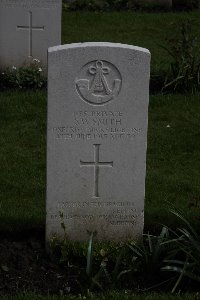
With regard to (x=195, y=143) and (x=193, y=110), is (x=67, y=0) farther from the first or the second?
(x=195, y=143)

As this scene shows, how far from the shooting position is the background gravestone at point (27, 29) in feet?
33.7

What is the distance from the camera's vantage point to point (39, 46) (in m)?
10.6

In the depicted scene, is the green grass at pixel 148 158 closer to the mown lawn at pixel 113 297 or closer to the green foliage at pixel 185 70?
the green foliage at pixel 185 70

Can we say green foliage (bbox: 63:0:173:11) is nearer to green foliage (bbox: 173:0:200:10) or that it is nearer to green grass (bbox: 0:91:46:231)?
green foliage (bbox: 173:0:200:10)

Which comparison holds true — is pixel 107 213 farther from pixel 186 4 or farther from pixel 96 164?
pixel 186 4

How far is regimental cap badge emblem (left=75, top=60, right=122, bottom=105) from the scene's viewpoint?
5.66 m

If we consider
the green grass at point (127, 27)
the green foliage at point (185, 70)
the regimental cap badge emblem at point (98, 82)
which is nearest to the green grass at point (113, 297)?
the regimental cap badge emblem at point (98, 82)

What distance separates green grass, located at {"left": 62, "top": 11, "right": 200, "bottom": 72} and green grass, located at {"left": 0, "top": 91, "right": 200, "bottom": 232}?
2926 millimetres

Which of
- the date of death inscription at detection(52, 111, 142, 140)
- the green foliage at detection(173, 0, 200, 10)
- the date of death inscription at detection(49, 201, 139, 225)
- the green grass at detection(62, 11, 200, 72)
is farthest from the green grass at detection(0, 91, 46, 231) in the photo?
the green foliage at detection(173, 0, 200, 10)

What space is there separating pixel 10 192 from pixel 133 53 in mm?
1942

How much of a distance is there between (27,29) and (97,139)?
16.2ft

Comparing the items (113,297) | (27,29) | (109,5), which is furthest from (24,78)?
(113,297)

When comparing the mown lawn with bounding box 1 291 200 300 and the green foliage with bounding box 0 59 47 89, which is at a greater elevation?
the green foliage with bounding box 0 59 47 89

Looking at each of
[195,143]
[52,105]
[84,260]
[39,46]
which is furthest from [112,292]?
[39,46]
